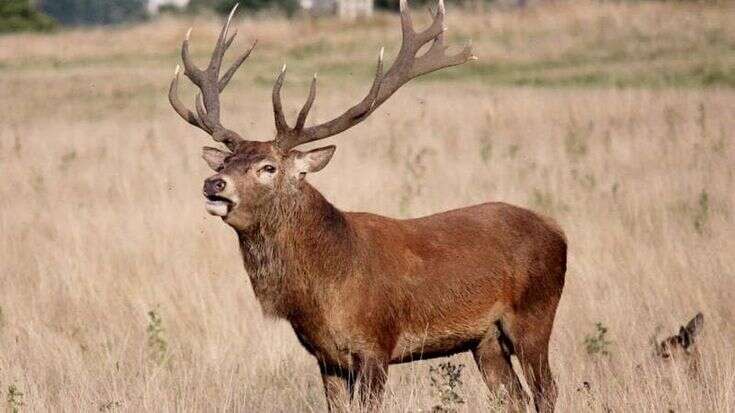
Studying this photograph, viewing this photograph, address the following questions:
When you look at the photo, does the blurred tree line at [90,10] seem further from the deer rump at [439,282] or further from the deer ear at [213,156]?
the deer rump at [439,282]

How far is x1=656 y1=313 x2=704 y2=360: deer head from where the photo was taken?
660 cm

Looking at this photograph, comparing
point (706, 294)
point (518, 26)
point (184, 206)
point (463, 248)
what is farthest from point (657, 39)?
point (463, 248)

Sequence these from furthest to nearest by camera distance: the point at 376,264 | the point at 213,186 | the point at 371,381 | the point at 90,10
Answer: the point at 90,10, the point at 376,264, the point at 371,381, the point at 213,186

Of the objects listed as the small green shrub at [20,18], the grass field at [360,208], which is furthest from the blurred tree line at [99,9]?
the grass field at [360,208]

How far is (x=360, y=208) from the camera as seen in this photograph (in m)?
11.0

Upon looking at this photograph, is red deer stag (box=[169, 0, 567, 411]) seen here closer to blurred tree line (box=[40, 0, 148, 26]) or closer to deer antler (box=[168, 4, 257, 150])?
deer antler (box=[168, 4, 257, 150])

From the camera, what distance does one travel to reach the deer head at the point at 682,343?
260 inches

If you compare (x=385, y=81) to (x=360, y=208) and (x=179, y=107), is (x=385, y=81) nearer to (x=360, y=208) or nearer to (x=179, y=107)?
(x=179, y=107)

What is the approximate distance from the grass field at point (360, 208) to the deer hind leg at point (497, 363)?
145 millimetres

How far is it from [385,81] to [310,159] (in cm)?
75

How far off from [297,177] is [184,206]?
18.8 feet

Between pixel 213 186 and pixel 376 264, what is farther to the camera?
pixel 376 264

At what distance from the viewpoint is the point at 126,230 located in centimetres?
1043

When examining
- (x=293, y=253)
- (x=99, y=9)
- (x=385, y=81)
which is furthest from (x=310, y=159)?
(x=99, y=9)
